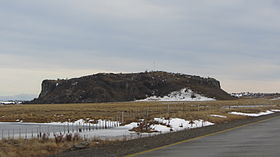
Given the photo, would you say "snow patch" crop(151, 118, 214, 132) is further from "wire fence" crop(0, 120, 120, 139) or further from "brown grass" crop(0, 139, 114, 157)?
"brown grass" crop(0, 139, 114, 157)

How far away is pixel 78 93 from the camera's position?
182 metres

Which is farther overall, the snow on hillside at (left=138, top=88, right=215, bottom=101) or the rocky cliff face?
the rocky cliff face

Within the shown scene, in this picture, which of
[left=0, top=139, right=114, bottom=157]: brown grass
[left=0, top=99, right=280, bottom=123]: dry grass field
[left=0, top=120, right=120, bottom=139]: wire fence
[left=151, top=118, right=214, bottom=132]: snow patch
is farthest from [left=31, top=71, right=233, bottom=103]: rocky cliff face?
[left=0, top=139, right=114, bottom=157]: brown grass

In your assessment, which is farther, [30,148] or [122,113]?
[122,113]

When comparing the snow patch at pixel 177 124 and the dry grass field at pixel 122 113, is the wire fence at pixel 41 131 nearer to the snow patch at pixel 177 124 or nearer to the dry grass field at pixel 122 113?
the snow patch at pixel 177 124

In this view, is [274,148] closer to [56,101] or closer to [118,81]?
[56,101]

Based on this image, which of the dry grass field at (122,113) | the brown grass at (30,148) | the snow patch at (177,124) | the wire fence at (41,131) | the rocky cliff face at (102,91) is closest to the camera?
the brown grass at (30,148)

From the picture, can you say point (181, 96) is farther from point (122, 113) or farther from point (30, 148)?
point (30, 148)

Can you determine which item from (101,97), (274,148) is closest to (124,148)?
(274,148)

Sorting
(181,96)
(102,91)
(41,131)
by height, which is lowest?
(41,131)

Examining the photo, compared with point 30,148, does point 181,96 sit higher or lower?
higher

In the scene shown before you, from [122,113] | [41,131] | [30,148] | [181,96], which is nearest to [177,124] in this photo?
[41,131]

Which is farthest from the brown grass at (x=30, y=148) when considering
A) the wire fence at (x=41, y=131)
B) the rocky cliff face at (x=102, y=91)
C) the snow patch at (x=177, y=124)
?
the rocky cliff face at (x=102, y=91)

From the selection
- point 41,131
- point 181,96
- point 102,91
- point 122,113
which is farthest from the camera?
point 181,96
